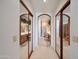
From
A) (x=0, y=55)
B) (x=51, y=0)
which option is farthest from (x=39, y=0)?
(x=0, y=55)

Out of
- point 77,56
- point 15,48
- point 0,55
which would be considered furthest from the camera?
point 15,48

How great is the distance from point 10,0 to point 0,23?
20.6 inches

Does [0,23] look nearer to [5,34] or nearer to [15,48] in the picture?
[5,34]

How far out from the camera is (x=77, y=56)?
→ 2422mm

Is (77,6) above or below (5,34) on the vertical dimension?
above

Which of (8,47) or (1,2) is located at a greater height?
(1,2)

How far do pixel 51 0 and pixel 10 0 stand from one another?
3891 mm

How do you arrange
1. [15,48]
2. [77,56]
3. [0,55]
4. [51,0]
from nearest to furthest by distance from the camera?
1. [77,56]
2. [0,55]
3. [15,48]
4. [51,0]

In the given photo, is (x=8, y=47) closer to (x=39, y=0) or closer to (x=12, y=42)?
(x=12, y=42)

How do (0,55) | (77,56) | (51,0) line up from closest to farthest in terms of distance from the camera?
(77,56), (0,55), (51,0)

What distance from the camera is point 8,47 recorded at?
2.94 metres

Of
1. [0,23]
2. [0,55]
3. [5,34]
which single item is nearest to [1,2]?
[0,23]

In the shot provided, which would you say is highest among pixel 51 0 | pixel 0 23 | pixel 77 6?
pixel 51 0

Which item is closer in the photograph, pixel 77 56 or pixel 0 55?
pixel 77 56
